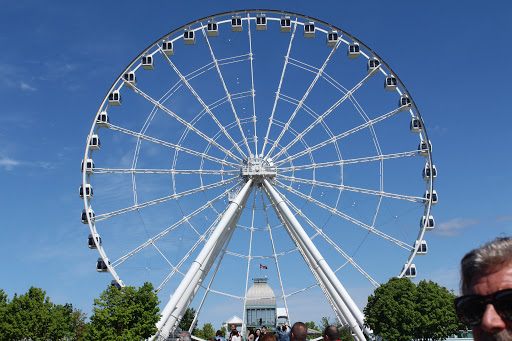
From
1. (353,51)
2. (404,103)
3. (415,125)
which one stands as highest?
(353,51)

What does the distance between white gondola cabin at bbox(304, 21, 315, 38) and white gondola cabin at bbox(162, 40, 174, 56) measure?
9.13 meters

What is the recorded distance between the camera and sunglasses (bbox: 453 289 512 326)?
6.97 ft

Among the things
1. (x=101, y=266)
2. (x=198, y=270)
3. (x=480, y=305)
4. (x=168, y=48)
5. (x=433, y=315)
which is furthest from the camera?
(x=433, y=315)

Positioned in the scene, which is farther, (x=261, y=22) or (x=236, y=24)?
(x=261, y=22)

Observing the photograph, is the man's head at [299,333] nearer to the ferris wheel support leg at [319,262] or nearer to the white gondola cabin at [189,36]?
the ferris wheel support leg at [319,262]

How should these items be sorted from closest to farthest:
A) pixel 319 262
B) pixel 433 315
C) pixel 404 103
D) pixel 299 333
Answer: pixel 299 333, pixel 319 262, pixel 404 103, pixel 433 315

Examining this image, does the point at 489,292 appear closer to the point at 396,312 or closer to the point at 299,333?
the point at 299,333

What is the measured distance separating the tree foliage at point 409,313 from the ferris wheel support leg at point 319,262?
41.7 ft

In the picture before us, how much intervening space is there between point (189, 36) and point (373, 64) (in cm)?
1265

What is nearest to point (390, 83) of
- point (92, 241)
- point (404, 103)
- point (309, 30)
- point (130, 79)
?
point (404, 103)

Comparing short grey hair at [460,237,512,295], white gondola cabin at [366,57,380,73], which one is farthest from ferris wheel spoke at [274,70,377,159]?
short grey hair at [460,237,512,295]

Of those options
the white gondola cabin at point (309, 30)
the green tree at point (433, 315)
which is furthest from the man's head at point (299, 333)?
the green tree at point (433, 315)

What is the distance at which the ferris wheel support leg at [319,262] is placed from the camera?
98.0 feet

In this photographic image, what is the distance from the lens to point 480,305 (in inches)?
86.0
